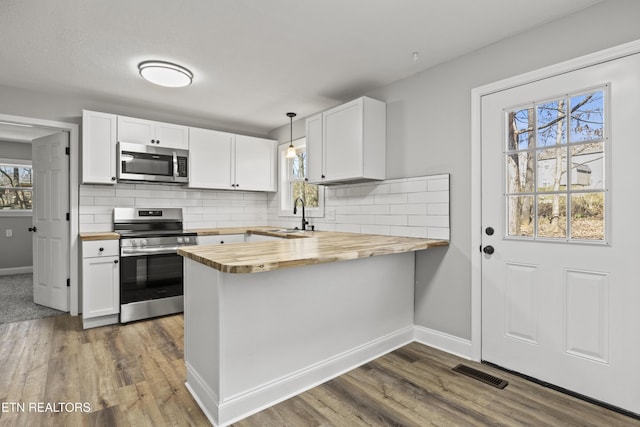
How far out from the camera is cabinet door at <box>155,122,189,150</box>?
3.85 meters

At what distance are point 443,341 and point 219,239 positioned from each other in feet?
8.66

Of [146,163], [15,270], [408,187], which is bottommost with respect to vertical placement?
[15,270]

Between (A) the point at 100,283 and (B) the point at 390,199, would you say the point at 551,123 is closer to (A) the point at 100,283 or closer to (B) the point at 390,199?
(B) the point at 390,199

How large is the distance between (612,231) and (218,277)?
2199 millimetres

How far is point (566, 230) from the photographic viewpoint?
2.08 meters

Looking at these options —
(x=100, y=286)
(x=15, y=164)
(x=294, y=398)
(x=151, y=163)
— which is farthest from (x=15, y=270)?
(x=294, y=398)

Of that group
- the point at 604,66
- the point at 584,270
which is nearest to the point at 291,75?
the point at 604,66

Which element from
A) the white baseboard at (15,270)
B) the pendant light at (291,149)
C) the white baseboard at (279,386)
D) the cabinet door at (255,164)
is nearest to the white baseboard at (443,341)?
the white baseboard at (279,386)

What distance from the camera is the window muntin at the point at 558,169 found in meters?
1.96

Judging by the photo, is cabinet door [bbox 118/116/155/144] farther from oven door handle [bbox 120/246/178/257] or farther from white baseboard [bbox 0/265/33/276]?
white baseboard [bbox 0/265/33/276]

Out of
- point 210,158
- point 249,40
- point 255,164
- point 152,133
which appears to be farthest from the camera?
point 255,164

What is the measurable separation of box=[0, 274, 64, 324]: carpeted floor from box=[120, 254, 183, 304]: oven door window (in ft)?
3.34

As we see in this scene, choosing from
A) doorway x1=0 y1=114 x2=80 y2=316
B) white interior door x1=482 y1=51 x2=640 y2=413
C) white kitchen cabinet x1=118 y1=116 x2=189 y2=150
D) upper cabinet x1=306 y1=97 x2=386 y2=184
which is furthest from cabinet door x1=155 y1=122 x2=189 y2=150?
white interior door x1=482 y1=51 x2=640 y2=413

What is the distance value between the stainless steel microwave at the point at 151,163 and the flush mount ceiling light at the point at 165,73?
1.02m
